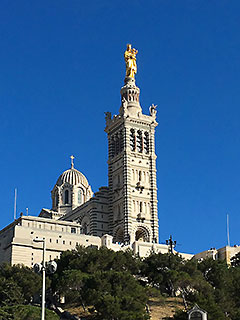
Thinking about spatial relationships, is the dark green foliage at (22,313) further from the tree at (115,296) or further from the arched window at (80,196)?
the arched window at (80,196)

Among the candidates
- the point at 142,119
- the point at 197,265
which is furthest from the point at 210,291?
the point at 142,119

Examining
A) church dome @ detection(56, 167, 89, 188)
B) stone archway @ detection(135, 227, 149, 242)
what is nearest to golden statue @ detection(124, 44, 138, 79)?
church dome @ detection(56, 167, 89, 188)

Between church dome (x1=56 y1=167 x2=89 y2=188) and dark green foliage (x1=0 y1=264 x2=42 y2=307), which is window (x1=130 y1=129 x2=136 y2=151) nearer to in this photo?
church dome (x1=56 y1=167 x2=89 y2=188)

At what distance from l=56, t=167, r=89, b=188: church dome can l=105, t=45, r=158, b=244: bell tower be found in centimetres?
1459

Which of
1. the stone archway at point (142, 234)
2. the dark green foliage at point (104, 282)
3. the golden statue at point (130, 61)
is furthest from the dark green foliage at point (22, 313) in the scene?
the golden statue at point (130, 61)

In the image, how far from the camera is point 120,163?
11431 centimetres

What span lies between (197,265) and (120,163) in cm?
2828

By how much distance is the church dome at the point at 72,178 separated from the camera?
131 metres

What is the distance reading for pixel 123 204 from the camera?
361 feet

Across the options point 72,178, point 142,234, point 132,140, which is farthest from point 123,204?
point 72,178

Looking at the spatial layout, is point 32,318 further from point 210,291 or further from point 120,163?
point 120,163

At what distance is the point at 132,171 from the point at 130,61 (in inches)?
847

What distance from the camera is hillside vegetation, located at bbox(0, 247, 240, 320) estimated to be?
244 ft

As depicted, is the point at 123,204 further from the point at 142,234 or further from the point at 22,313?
the point at 22,313
